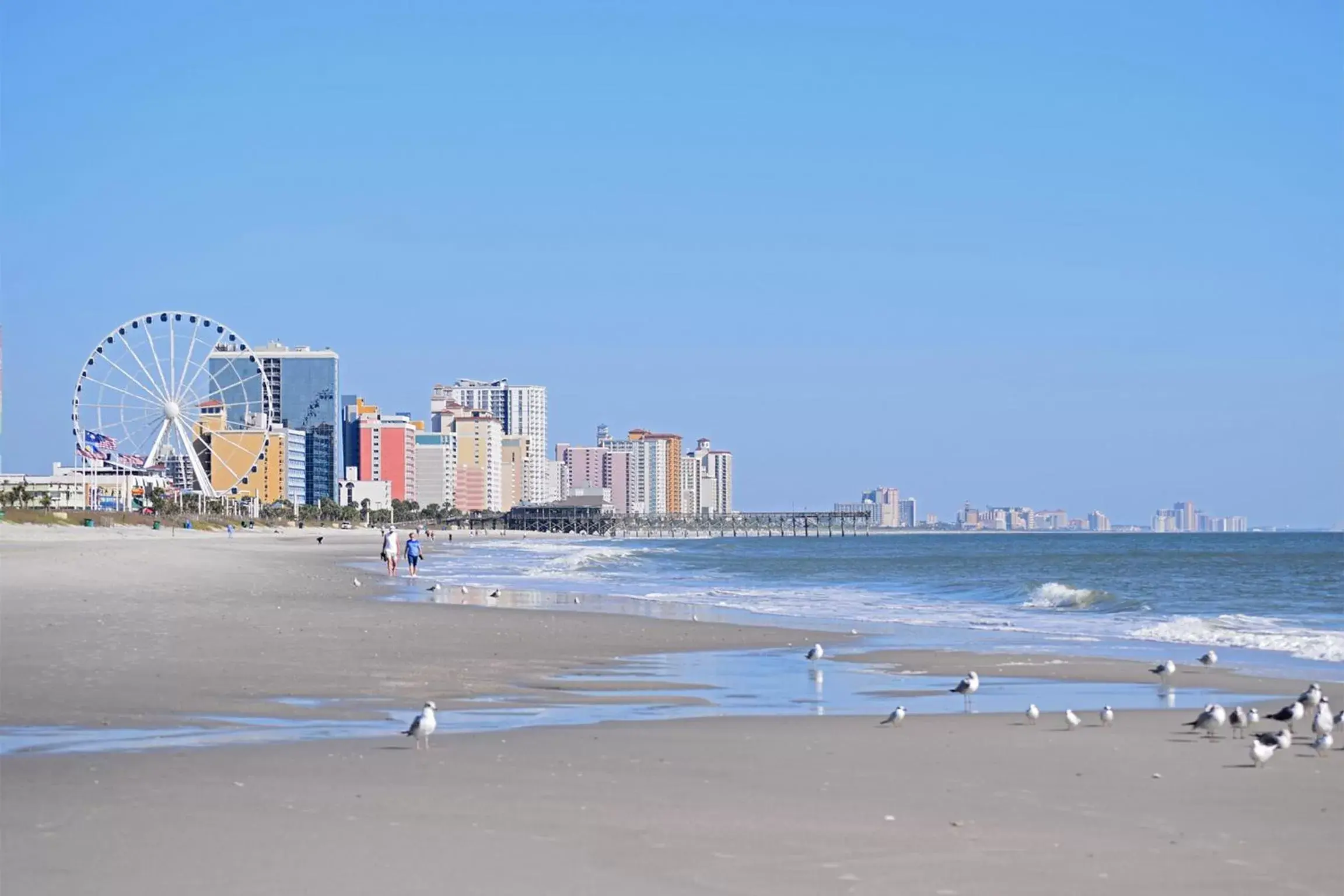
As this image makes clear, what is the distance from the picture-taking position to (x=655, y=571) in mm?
50719

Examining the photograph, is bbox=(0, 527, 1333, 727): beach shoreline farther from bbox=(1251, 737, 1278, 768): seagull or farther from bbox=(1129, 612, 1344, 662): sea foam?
bbox=(1251, 737, 1278, 768): seagull

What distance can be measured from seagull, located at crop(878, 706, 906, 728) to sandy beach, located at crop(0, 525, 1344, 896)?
0.16 metres

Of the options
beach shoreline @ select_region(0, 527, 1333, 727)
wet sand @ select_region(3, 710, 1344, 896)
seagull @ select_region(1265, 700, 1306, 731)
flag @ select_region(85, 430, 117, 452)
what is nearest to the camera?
wet sand @ select_region(3, 710, 1344, 896)

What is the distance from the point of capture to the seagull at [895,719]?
10.7 metres

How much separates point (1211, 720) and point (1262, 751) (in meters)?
1.23

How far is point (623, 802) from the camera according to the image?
7.53 metres

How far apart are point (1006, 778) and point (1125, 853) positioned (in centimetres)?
197

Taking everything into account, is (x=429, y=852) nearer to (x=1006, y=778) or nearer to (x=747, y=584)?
(x=1006, y=778)

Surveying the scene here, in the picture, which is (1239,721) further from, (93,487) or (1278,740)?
(93,487)

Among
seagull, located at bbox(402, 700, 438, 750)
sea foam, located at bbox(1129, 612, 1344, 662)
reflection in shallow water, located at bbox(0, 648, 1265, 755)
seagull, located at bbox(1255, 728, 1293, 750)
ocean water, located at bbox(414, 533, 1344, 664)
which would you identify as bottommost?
ocean water, located at bbox(414, 533, 1344, 664)

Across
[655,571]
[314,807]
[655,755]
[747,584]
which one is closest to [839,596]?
[747,584]

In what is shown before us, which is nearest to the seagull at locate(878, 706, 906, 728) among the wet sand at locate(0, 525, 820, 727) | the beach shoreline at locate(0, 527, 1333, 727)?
the beach shoreline at locate(0, 527, 1333, 727)

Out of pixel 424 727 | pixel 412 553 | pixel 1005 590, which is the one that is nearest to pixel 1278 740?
pixel 424 727

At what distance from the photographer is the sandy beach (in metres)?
6.04
